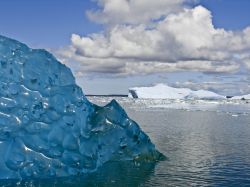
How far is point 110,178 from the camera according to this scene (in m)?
21.8

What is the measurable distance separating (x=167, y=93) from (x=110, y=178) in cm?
15705

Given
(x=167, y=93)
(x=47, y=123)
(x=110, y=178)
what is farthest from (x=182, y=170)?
(x=167, y=93)

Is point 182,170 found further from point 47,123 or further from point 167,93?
point 167,93

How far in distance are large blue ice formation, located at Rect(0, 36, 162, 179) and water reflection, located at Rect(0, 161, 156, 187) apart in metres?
0.65

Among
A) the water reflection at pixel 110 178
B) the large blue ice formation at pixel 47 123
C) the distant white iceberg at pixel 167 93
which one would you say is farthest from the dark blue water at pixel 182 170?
the distant white iceberg at pixel 167 93

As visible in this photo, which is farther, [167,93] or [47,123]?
[167,93]

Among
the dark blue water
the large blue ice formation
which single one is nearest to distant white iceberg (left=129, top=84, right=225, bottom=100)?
the dark blue water

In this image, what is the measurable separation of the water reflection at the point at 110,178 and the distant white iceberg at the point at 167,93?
148m

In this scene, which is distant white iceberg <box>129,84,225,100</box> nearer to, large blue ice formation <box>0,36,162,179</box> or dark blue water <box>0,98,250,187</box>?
dark blue water <box>0,98,250,187</box>

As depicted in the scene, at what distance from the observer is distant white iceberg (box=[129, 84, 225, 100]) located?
173m

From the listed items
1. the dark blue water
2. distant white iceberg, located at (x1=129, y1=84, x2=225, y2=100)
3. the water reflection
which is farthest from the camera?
distant white iceberg, located at (x1=129, y1=84, x2=225, y2=100)

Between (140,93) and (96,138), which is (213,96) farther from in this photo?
(96,138)

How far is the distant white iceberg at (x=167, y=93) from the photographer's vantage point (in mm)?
173375

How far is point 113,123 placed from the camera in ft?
81.8
